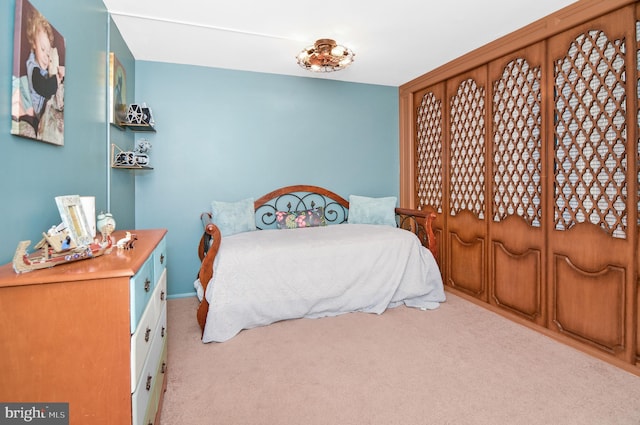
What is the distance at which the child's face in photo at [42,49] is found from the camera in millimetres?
1357

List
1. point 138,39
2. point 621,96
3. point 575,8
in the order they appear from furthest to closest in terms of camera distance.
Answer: point 138,39 → point 575,8 → point 621,96

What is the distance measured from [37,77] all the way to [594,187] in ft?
10.3

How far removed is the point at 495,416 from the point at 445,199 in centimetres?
240

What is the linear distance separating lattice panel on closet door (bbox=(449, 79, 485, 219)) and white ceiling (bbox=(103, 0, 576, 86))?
0.42 m

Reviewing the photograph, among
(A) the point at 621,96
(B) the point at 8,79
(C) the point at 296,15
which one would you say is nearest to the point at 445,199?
(A) the point at 621,96

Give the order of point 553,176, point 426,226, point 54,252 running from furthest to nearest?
point 426,226 → point 553,176 → point 54,252

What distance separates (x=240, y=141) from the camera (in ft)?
12.0

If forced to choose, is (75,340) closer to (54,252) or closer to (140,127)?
(54,252)

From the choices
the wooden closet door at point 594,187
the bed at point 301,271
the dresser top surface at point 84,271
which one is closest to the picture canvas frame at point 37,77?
the dresser top surface at point 84,271

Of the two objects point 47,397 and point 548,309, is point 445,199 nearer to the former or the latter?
point 548,309

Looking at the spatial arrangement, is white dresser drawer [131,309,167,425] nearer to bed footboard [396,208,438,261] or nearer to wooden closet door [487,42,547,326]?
bed footboard [396,208,438,261]

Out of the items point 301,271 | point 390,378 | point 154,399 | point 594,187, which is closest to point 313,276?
point 301,271

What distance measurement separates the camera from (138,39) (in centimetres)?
287

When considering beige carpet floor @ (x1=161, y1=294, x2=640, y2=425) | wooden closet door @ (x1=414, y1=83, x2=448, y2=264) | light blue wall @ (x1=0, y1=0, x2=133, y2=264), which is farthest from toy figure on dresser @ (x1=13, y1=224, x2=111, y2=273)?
wooden closet door @ (x1=414, y1=83, x2=448, y2=264)
